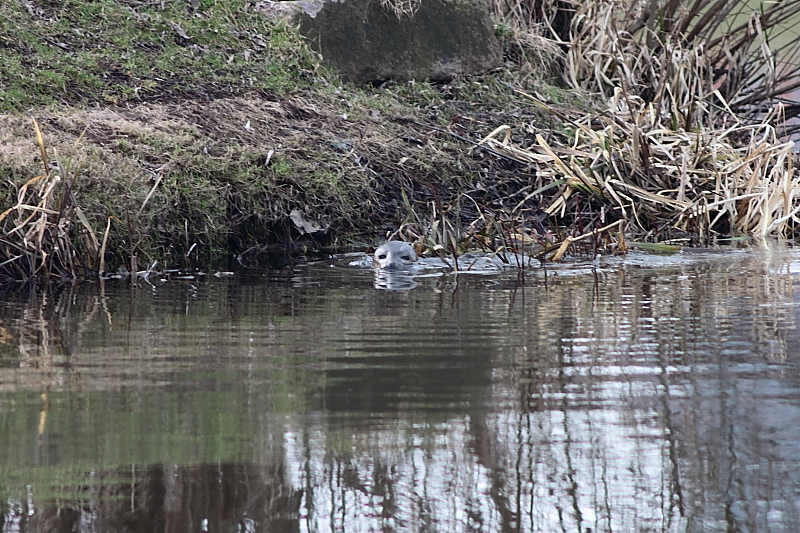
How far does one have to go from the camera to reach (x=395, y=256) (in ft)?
16.7

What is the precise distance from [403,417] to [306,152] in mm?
4512

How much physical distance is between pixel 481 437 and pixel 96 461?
76 centimetres

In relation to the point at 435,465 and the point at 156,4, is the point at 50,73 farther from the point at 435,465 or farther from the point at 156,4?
the point at 435,465

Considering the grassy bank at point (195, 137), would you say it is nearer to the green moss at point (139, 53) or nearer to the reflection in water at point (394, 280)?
the green moss at point (139, 53)

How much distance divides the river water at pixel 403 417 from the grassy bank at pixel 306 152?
4.74ft

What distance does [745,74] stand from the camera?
9.80m

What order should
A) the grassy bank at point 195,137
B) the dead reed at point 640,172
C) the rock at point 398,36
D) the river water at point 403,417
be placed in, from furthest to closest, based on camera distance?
the rock at point 398,36 → the dead reed at point 640,172 → the grassy bank at point 195,137 → the river water at point 403,417

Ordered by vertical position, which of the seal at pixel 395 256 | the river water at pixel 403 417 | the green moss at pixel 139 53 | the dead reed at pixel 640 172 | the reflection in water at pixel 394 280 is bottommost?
the river water at pixel 403 417

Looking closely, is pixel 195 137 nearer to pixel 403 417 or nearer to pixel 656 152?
pixel 656 152

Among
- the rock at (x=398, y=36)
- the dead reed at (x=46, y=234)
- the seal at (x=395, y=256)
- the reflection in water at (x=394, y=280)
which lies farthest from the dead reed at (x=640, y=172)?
the dead reed at (x=46, y=234)

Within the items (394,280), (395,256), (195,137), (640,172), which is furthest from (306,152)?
(640,172)

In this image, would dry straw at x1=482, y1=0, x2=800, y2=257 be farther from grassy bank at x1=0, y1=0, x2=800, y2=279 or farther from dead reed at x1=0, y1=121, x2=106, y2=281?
dead reed at x1=0, y1=121, x2=106, y2=281

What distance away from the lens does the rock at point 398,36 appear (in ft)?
27.6

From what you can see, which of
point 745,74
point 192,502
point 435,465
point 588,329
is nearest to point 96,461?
point 192,502
